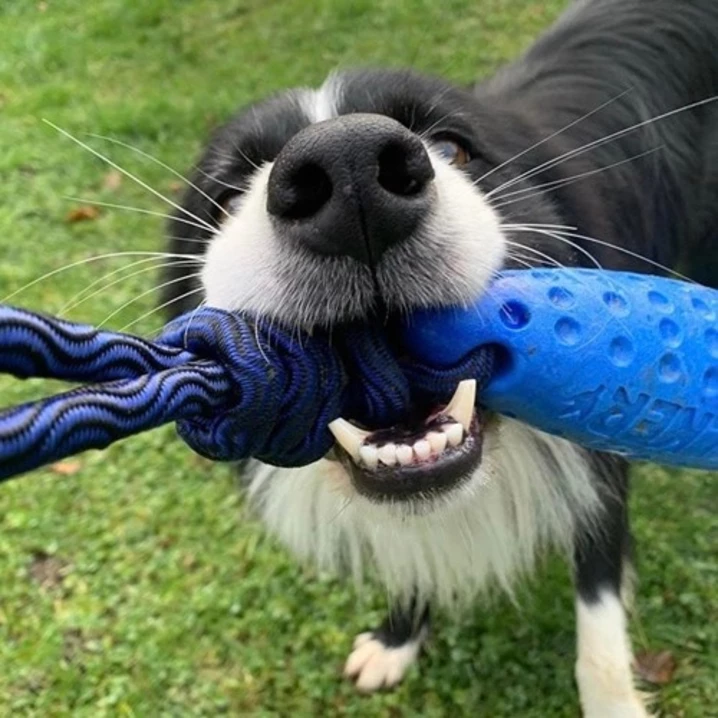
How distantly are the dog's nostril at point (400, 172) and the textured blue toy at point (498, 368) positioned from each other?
0.17m

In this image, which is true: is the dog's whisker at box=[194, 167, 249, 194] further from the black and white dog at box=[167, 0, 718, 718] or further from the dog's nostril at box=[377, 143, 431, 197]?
the dog's nostril at box=[377, 143, 431, 197]

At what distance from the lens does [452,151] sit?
71.1 inches

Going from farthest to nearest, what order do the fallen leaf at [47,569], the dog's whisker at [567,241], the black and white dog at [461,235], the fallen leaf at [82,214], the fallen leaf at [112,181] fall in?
the fallen leaf at [112,181] → the fallen leaf at [82,214] → the fallen leaf at [47,569] → the dog's whisker at [567,241] → the black and white dog at [461,235]

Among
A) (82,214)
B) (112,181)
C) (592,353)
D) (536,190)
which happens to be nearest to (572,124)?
(536,190)

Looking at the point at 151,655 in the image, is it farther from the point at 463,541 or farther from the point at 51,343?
the point at 51,343

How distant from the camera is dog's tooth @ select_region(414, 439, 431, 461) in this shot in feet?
4.45

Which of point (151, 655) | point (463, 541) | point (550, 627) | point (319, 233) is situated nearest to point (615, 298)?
point (319, 233)

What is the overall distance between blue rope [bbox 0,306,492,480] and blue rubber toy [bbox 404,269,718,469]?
0.14ft

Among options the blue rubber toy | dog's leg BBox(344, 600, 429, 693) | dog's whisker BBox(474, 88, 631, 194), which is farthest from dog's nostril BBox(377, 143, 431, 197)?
dog's leg BBox(344, 600, 429, 693)

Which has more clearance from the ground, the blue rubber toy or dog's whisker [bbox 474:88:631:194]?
dog's whisker [bbox 474:88:631:194]

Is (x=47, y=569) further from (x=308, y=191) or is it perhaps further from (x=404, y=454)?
(x=308, y=191)

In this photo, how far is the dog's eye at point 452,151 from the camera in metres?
1.78

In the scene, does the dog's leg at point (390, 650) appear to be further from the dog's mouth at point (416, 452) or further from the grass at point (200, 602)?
the dog's mouth at point (416, 452)

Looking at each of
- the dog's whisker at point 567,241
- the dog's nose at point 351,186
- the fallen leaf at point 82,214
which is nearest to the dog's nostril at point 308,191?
the dog's nose at point 351,186
